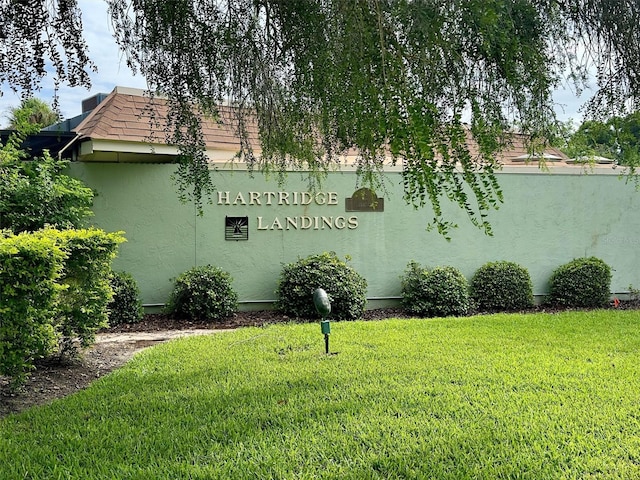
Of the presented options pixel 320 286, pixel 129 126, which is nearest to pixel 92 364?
pixel 320 286

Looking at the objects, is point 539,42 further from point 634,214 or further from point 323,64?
point 634,214

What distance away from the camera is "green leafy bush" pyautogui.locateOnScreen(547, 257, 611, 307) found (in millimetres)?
A: 11273

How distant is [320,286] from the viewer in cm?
994

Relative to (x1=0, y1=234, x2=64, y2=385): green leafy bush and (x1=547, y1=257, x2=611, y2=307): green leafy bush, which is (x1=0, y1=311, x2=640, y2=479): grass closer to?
(x1=0, y1=234, x2=64, y2=385): green leafy bush

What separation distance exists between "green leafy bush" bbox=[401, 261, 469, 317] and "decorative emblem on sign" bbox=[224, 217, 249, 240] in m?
3.16

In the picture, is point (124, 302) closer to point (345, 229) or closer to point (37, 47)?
point (345, 229)

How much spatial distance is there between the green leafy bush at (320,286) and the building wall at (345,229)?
26.5 inches

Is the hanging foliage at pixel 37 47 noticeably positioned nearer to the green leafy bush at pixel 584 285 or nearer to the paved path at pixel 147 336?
the paved path at pixel 147 336

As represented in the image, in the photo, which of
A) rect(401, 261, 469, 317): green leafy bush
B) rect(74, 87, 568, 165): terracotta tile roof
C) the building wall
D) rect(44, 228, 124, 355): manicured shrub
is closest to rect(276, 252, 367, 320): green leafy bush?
the building wall

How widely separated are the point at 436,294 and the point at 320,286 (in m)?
2.16

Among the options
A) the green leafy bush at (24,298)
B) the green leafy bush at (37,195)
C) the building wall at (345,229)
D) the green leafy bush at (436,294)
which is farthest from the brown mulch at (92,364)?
the green leafy bush at (37,195)

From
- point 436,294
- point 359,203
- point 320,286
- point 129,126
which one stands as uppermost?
point 129,126

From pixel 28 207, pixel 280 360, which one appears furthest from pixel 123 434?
pixel 28 207

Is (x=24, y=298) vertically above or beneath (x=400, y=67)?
beneath
